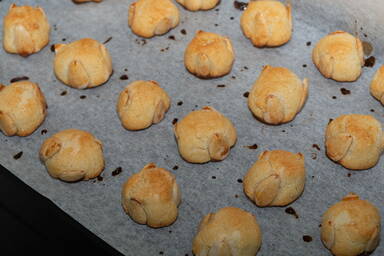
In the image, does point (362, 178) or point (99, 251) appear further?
point (362, 178)

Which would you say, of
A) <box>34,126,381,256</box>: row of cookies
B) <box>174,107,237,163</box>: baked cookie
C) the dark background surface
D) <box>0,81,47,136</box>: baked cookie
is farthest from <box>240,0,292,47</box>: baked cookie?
the dark background surface

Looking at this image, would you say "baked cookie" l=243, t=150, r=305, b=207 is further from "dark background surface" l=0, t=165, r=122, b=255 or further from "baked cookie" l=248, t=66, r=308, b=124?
"dark background surface" l=0, t=165, r=122, b=255

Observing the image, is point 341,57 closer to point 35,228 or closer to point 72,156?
point 72,156

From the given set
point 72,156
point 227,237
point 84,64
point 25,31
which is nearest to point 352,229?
point 227,237

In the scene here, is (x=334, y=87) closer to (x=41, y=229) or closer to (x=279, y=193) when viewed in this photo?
(x=279, y=193)

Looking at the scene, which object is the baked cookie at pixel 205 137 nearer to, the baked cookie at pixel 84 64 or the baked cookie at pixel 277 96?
the baked cookie at pixel 277 96

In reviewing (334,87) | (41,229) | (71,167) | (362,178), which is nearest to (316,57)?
(334,87)

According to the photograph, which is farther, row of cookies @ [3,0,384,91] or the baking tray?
row of cookies @ [3,0,384,91]
